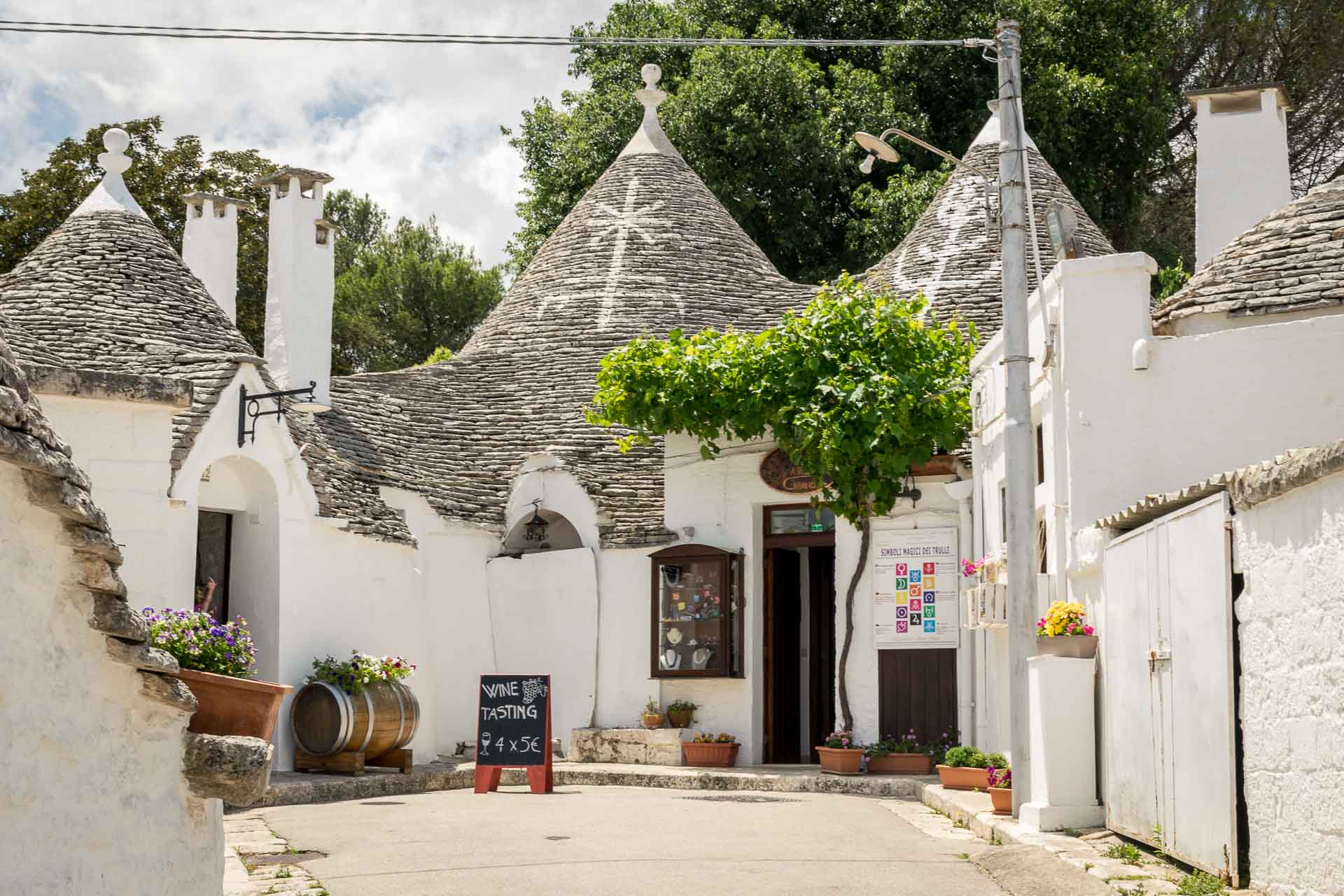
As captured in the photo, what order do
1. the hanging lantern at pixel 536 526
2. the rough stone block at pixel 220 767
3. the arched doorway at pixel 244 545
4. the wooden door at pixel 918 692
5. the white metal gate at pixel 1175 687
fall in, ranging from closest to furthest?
1. the rough stone block at pixel 220 767
2. the white metal gate at pixel 1175 687
3. the arched doorway at pixel 244 545
4. the wooden door at pixel 918 692
5. the hanging lantern at pixel 536 526

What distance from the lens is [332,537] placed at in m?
16.5

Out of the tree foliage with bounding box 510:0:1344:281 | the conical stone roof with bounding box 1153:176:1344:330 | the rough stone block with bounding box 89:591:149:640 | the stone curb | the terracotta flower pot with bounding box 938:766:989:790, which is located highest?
the tree foliage with bounding box 510:0:1344:281

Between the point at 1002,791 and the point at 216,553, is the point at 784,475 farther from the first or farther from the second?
the point at 1002,791

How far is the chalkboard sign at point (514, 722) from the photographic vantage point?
46.4 feet

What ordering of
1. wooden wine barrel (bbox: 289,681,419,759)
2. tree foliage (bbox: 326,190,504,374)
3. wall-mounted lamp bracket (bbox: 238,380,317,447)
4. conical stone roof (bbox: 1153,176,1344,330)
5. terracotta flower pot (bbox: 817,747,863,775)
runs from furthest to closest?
tree foliage (bbox: 326,190,504,374) < terracotta flower pot (bbox: 817,747,863,775) < wall-mounted lamp bracket (bbox: 238,380,317,447) < wooden wine barrel (bbox: 289,681,419,759) < conical stone roof (bbox: 1153,176,1344,330)

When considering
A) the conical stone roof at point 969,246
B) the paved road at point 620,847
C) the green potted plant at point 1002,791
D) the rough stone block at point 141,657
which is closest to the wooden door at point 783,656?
the conical stone roof at point 969,246

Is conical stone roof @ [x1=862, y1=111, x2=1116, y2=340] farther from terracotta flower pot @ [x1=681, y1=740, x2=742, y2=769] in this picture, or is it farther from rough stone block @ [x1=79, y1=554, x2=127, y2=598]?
rough stone block @ [x1=79, y1=554, x2=127, y2=598]

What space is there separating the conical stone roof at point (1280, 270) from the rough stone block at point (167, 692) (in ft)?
30.4

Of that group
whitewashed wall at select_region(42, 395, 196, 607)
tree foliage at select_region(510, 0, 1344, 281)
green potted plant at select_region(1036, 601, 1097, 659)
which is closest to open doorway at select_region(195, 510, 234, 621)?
whitewashed wall at select_region(42, 395, 196, 607)

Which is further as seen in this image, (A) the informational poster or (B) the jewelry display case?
(B) the jewelry display case

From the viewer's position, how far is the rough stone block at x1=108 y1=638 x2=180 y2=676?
203 inches

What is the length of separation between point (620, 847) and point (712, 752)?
7.67 m

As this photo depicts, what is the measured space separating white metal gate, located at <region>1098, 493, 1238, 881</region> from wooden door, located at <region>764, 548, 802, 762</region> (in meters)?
8.66

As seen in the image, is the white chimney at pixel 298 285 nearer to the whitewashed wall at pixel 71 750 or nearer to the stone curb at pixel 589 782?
the stone curb at pixel 589 782
